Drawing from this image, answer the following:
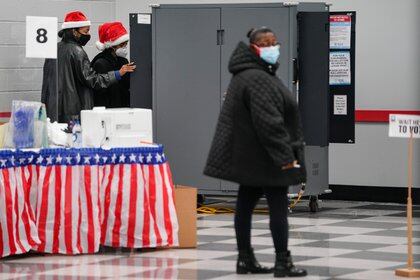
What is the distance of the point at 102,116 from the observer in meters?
9.58

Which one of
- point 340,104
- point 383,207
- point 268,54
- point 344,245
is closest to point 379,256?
point 344,245

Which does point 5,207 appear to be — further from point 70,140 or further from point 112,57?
point 112,57

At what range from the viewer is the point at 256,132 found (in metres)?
7.93

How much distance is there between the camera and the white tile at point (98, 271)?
27.8 ft

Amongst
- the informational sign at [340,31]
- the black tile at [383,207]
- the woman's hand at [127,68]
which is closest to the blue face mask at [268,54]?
the woman's hand at [127,68]

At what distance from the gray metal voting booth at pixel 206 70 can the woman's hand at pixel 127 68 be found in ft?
0.45

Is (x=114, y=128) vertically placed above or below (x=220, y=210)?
above

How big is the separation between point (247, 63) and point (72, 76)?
13.0ft

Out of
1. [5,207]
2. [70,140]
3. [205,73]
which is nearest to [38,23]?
[70,140]

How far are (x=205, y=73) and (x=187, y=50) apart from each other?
28cm

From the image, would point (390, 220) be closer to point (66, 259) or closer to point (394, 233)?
point (394, 233)

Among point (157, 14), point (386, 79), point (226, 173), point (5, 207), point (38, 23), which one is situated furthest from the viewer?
point (386, 79)

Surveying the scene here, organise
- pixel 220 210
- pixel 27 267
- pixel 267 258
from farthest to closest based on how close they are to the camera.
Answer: pixel 220 210 → pixel 267 258 → pixel 27 267

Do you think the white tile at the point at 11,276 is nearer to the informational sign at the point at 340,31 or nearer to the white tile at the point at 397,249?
the white tile at the point at 397,249
